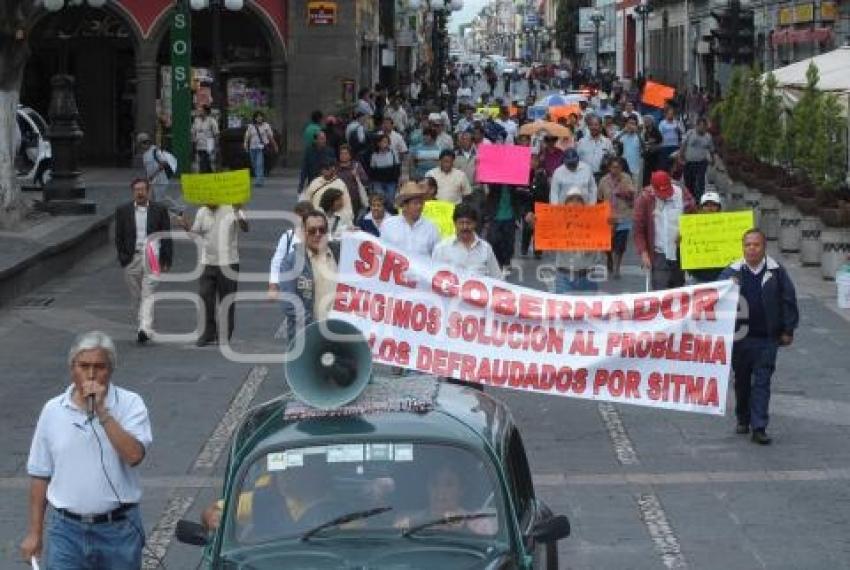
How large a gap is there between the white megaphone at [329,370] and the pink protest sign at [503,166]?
14814 mm

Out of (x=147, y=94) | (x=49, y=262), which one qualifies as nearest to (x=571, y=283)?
(x=49, y=262)

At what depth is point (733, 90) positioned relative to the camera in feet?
118

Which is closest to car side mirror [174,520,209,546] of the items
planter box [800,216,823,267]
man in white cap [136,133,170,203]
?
planter box [800,216,823,267]

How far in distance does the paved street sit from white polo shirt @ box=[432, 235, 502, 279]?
3.93ft

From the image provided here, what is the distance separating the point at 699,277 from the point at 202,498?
6326 mm

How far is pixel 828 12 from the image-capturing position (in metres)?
54.3

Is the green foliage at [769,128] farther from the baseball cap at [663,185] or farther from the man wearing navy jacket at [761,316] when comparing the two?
the man wearing navy jacket at [761,316]

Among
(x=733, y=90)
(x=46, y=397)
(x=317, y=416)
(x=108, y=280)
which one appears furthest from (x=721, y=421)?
(x=733, y=90)

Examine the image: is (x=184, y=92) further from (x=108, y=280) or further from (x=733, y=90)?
(x=108, y=280)

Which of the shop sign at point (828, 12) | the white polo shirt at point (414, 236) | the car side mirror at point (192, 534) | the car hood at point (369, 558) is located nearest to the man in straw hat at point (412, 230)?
the white polo shirt at point (414, 236)

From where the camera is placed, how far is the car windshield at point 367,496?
7.46 m

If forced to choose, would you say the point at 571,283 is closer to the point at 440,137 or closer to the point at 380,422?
the point at 440,137

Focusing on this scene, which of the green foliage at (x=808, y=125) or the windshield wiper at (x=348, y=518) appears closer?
the windshield wiper at (x=348, y=518)

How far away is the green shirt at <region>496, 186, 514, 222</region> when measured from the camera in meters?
23.2
